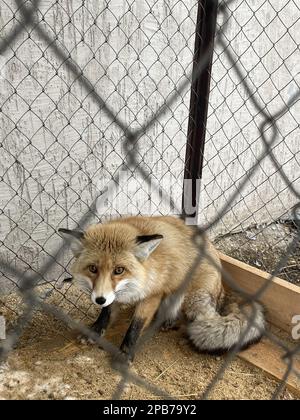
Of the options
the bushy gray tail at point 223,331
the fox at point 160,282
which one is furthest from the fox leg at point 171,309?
the bushy gray tail at point 223,331

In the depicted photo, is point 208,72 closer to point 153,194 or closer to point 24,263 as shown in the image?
point 153,194

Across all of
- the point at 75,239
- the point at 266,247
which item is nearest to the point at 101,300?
the point at 75,239

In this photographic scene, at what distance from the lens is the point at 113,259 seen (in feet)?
7.18

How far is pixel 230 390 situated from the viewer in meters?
2.22

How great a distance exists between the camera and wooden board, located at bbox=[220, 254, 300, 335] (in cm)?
257

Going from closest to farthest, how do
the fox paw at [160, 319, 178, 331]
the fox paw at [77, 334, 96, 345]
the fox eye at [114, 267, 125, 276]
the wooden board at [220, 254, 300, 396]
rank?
the fox eye at [114, 267, 125, 276] < the wooden board at [220, 254, 300, 396] < the fox paw at [77, 334, 96, 345] < the fox paw at [160, 319, 178, 331]

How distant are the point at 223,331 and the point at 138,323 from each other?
16.9 inches

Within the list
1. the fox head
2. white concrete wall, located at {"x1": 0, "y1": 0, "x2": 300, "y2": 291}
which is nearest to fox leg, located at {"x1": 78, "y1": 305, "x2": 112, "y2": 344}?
the fox head

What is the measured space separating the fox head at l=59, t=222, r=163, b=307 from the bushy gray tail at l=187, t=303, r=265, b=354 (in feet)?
1.21

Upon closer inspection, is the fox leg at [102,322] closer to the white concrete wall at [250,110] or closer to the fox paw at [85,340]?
the fox paw at [85,340]

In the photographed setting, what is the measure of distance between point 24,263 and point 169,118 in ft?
4.30

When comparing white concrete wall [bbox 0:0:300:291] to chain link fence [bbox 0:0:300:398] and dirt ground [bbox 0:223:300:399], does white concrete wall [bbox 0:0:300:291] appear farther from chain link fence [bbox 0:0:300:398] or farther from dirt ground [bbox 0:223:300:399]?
dirt ground [bbox 0:223:300:399]

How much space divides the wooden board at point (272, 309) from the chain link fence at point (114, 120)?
136mm

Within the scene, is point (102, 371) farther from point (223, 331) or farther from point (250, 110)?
point (250, 110)
